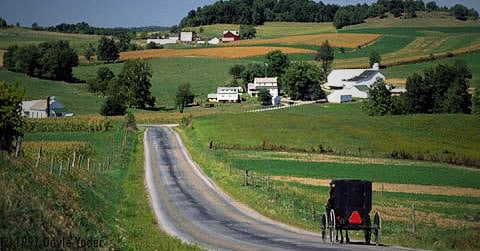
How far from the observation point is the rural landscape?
2441 centimetres

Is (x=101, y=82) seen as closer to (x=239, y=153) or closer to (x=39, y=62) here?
(x=39, y=62)

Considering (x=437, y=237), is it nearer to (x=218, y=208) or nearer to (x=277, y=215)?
(x=277, y=215)

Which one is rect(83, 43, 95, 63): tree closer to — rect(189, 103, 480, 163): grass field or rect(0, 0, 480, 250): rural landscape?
rect(0, 0, 480, 250): rural landscape

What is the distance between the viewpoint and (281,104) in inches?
5571

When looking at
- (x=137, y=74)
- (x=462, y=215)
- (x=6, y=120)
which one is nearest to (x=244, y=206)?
(x=462, y=215)

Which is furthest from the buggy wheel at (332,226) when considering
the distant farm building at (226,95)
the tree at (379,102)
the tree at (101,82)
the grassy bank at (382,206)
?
the tree at (101,82)

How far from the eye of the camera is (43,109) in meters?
113

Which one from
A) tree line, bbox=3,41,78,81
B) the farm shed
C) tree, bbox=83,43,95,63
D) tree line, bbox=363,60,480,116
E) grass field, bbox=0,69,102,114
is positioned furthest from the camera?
tree, bbox=83,43,95,63

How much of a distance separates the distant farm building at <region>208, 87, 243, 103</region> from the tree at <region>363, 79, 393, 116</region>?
95.8 ft

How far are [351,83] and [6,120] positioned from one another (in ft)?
365

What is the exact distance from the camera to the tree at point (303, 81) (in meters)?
144

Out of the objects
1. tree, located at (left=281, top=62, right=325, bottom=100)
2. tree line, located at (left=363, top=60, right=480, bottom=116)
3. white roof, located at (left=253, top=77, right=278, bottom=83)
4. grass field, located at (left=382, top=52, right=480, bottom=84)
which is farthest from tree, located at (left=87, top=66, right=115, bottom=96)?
grass field, located at (left=382, top=52, right=480, bottom=84)

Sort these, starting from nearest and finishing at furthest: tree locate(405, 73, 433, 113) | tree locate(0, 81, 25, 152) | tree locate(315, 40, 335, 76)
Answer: tree locate(0, 81, 25, 152) < tree locate(405, 73, 433, 113) < tree locate(315, 40, 335, 76)

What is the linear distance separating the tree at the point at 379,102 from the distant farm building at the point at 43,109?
44.5m
